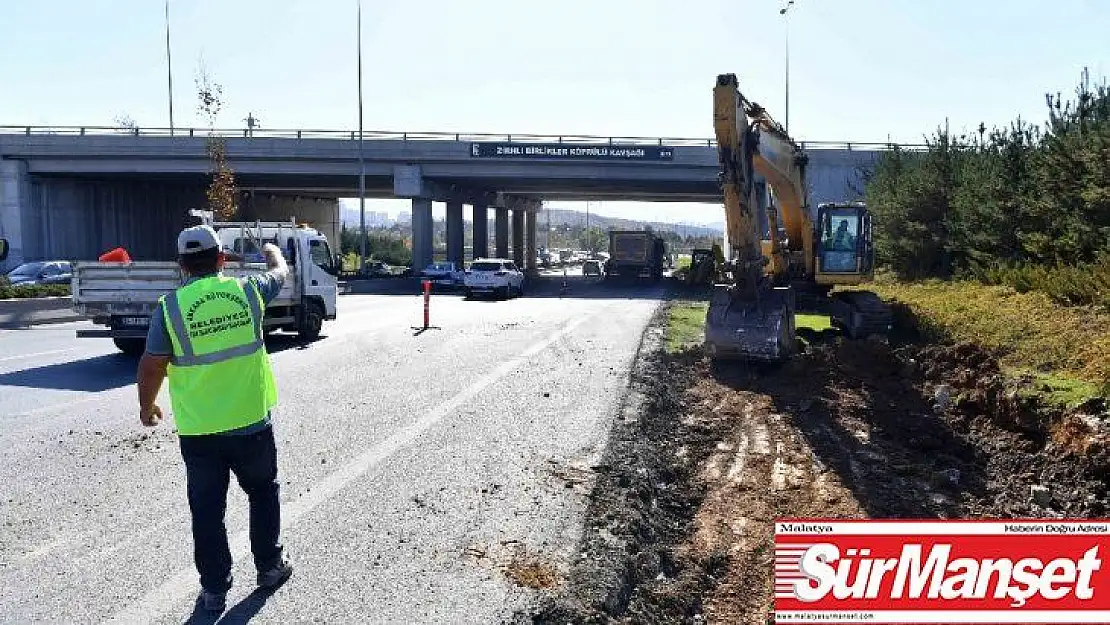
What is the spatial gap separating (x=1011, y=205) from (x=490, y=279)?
1926cm

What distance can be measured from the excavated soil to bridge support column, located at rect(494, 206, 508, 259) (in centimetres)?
5603

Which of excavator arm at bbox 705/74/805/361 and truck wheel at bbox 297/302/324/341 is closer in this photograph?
excavator arm at bbox 705/74/805/361

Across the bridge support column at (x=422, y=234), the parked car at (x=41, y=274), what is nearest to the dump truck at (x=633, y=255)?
the bridge support column at (x=422, y=234)

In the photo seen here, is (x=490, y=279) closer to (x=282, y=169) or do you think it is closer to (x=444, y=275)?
(x=444, y=275)

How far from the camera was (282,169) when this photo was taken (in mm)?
45906

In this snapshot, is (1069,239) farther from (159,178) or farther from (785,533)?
(159,178)

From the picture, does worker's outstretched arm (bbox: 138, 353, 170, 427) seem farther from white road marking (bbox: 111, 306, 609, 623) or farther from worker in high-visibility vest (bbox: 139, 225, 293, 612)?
white road marking (bbox: 111, 306, 609, 623)

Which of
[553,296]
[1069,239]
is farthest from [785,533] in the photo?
[553,296]

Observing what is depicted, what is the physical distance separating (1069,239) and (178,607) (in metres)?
16.7

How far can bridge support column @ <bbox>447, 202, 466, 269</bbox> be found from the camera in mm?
56344

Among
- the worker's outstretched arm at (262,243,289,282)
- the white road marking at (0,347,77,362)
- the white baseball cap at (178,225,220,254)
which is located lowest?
the white road marking at (0,347,77,362)

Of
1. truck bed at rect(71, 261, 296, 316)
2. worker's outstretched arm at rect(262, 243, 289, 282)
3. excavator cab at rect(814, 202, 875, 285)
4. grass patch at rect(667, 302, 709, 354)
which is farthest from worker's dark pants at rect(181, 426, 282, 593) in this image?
excavator cab at rect(814, 202, 875, 285)

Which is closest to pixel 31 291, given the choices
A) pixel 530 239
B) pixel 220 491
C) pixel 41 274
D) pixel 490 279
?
pixel 41 274

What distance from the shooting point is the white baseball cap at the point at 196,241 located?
16.5ft
